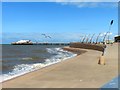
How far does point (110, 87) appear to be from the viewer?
11.0 m

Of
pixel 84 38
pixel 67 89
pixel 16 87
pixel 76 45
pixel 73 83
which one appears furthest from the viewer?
pixel 84 38

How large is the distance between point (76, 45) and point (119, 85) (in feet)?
246

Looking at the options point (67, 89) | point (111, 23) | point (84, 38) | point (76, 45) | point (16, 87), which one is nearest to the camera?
point (67, 89)

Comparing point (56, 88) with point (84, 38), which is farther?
point (84, 38)

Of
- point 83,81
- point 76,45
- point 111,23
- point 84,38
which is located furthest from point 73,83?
point 84,38

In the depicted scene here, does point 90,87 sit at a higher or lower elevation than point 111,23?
lower

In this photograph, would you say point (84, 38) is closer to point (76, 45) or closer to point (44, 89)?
point (76, 45)

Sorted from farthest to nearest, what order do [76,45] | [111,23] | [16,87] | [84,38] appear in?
[84,38] → [76,45] → [111,23] → [16,87]

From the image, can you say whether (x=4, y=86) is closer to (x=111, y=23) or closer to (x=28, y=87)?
(x=28, y=87)

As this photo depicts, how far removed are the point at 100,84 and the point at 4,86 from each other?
3.41 m

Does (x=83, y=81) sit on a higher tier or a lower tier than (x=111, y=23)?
lower

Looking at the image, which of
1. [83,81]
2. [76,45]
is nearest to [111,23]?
[76,45]

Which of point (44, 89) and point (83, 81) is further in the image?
point (83, 81)

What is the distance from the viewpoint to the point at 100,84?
12.0m
